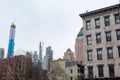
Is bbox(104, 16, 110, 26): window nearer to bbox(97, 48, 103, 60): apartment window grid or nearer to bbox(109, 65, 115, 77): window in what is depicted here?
bbox(97, 48, 103, 60): apartment window grid

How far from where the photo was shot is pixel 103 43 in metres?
43.9

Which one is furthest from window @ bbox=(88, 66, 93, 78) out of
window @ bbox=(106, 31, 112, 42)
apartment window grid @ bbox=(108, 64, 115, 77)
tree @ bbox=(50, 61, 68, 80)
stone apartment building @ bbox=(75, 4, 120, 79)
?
tree @ bbox=(50, 61, 68, 80)

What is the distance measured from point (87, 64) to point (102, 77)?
438 cm

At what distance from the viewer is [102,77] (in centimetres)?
4238

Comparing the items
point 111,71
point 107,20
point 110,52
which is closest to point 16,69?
point 110,52

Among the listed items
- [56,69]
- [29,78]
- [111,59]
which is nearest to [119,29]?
[111,59]

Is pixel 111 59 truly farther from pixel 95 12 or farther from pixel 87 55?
pixel 95 12

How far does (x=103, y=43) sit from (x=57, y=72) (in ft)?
108

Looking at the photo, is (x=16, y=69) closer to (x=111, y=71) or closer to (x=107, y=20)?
(x=111, y=71)

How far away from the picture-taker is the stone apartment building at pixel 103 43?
41938 millimetres

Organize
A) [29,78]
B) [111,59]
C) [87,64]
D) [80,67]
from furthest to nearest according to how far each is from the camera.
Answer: [80,67] < [29,78] < [87,64] < [111,59]

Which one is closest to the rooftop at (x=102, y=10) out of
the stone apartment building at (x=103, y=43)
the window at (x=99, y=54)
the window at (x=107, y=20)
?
the stone apartment building at (x=103, y=43)

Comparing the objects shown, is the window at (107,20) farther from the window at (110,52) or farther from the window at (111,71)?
A: the window at (111,71)

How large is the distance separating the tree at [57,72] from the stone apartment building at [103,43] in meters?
28.0
